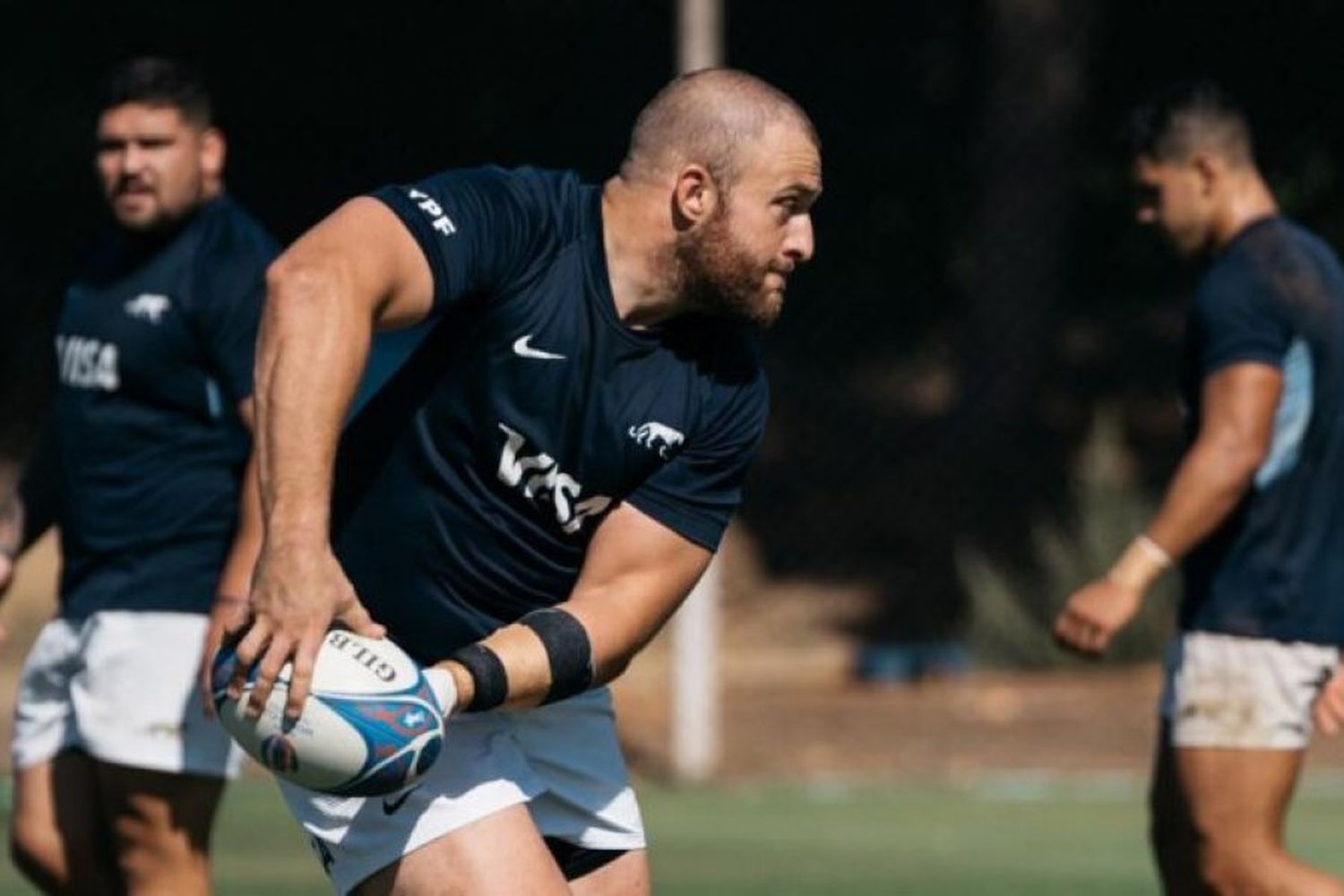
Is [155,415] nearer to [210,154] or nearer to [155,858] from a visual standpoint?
[210,154]

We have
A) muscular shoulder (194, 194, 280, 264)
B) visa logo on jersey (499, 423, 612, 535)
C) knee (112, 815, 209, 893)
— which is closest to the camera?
visa logo on jersey (499, 423, 612, 535)

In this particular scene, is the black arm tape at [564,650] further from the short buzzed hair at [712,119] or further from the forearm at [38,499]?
the forearm at [38,499]

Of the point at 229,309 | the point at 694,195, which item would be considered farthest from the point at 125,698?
the point at 694,195

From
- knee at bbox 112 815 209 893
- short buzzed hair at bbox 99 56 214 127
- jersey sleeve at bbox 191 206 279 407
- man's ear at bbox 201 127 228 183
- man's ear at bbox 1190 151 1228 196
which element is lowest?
→ knee at bbox 112 815 209 893

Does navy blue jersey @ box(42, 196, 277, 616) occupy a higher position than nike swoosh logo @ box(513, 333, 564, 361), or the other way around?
nike swoosh logo @ box(513, 333, 564, 361)

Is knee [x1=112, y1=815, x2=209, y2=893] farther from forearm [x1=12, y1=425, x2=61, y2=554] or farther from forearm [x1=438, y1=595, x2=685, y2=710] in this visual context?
forearm [x1=438, y1=595, x2=685, y2=710]

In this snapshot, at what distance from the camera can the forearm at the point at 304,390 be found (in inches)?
204

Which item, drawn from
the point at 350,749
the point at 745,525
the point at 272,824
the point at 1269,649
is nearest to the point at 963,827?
the point at 272,824

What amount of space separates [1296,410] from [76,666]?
303cm

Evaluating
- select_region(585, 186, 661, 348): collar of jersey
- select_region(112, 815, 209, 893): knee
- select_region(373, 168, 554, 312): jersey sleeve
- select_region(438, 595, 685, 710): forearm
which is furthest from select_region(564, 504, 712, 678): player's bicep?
select_region(112, 815, 209, 893): knee

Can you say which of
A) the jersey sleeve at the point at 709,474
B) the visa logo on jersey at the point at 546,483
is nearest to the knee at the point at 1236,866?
the jersey sleeve at the point at 709,474

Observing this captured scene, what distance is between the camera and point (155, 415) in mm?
8008

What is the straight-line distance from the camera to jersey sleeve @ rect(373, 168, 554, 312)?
5.53 meters

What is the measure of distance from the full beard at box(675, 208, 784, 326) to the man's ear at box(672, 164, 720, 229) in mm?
18
